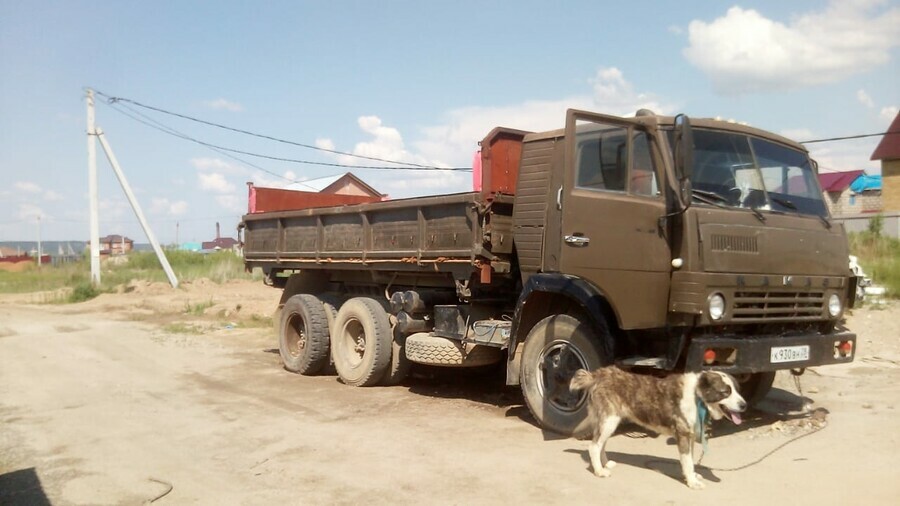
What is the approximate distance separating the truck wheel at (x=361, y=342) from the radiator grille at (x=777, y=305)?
4.44 metres

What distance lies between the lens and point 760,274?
5762mm

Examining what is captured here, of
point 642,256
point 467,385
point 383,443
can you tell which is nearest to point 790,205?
point 642,256

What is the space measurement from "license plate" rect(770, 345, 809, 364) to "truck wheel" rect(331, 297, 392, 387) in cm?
457

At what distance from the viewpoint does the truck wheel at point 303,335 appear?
9.96 metres

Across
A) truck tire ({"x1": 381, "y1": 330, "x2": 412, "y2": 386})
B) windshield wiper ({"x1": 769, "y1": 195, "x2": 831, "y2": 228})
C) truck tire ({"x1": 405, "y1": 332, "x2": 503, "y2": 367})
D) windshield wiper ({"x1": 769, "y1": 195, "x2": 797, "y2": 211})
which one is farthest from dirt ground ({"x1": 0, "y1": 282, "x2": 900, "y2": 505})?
windshield wiper ({"x1": 769, "y1": 195, "x2": 797, "y2": 211})

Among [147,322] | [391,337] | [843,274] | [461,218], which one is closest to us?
[843,274]

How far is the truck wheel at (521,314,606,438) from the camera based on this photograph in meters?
6.14

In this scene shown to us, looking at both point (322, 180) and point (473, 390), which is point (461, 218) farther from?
point (322, 180)

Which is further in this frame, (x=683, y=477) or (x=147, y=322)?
(x=147, y=322)

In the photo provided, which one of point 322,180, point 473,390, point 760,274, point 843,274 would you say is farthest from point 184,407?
point 322,180

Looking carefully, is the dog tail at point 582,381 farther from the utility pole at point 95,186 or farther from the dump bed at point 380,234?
the utility pole at point 95,186

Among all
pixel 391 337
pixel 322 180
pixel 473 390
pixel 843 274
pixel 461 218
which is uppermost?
pixel 322 180

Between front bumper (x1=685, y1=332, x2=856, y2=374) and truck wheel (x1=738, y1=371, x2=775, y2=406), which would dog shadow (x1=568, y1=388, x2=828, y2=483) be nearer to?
truck wheel (x1=738, y1=371, x2=775, y2=406)

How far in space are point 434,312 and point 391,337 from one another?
86 cm
